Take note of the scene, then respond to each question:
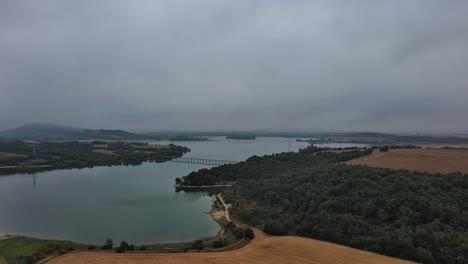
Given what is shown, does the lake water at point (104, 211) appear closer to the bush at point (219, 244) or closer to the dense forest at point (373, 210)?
the bush at point (219, 244)

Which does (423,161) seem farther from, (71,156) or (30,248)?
(71,156)

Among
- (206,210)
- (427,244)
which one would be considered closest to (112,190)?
(206,210)

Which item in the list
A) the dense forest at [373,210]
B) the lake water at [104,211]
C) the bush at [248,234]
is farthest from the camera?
the lake water at [104,211]

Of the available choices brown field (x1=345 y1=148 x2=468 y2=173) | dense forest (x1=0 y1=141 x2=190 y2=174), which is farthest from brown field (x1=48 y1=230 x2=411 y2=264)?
dense forest (x1=0 y1=141 x2=190 y2=174)

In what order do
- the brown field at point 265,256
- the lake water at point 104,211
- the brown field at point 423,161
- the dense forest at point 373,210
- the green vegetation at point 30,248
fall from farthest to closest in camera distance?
the brown field at point 423,161, the lake water at point 104,211, the green vegetation at point 30,248, the dense forest at point 373,210, the brown field at point 265,256

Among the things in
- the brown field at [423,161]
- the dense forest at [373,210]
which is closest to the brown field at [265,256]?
the dense forest at [373,210]
